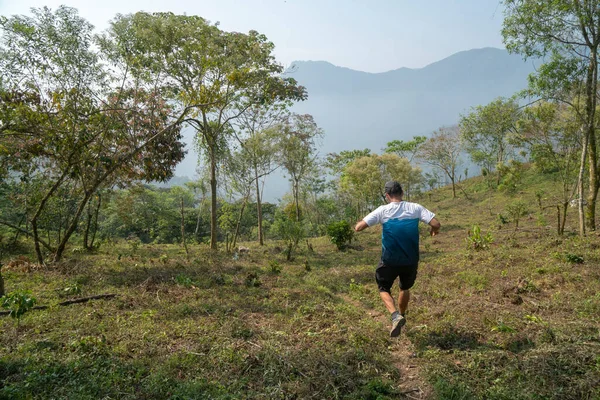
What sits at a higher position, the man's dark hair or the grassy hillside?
the man's dark hair

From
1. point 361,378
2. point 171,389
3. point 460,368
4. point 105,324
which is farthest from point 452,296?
point 105,324

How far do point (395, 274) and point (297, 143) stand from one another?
1785 centimetres

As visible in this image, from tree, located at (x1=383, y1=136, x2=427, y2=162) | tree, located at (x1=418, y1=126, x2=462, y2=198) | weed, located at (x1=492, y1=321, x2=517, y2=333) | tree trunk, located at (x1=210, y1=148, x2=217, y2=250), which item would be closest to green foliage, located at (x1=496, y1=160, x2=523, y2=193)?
tree, located at (x1=418, y1=126, x2=462, y2=198)

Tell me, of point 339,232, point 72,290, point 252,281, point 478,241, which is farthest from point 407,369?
point 339,232

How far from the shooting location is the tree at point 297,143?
21.3 meters

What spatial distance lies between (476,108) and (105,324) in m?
31.7

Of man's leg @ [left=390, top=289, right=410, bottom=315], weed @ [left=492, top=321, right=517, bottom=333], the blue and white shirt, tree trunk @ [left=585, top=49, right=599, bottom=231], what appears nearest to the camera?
weed @ [left=492, top=321, right=517, bottom=333]

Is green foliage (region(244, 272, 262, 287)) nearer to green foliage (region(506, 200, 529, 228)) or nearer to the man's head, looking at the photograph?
the man's head

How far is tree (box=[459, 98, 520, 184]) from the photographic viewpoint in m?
28.2

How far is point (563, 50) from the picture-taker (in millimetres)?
9281

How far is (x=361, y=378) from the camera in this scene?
3.63 meters

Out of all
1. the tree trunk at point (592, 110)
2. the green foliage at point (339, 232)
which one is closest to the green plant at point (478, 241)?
the tree trunk at point (592, 110)

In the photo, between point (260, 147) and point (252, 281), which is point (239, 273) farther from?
point (260, 147)

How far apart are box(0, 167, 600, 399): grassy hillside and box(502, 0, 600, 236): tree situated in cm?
330
